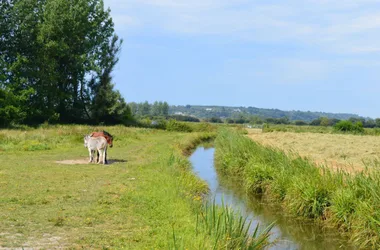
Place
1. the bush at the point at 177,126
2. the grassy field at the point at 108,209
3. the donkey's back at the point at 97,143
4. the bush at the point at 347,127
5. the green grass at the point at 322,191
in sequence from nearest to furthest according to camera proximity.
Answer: the grassy field at the point at 108,209 → the green grass at the point at 322,191 → the donkey's back at the point at 97,143 → the bush at the point at 177,126 → the bush at the point at 347,127

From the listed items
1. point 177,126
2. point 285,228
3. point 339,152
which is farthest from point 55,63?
point 285,228

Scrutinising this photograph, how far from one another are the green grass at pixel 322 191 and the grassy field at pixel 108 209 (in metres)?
2.36

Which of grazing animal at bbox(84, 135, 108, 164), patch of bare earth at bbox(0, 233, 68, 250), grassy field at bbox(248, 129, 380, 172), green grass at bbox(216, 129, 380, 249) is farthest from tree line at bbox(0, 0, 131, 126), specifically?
patch of bare earth at bbox(0, 233, 68, 250)

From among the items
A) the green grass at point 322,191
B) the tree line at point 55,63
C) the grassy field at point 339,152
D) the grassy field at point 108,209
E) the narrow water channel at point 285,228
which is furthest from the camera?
the tree line at point 55,63

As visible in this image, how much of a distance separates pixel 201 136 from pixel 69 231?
4181 centimetres

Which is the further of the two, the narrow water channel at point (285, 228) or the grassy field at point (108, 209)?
the narrow water channel at point (285, 228)

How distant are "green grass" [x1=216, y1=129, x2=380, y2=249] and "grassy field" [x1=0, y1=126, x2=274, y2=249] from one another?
236cm

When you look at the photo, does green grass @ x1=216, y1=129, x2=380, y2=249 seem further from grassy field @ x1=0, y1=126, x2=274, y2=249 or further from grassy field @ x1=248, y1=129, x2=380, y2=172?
grassy field @ x1=0, y1=126, x2=274, y2=249

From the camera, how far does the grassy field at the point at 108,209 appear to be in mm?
8078

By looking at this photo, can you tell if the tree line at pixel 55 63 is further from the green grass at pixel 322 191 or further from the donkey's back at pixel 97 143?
the green grass at pixel 322 191

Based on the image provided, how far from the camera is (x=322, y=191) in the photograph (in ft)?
41.7

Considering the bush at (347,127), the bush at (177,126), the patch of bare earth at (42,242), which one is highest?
the bush at (347,127)

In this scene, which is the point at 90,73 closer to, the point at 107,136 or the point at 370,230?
the point at 107,136

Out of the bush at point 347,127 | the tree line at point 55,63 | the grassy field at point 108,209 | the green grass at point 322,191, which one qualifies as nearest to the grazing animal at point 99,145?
the grassy field at point 108,209
